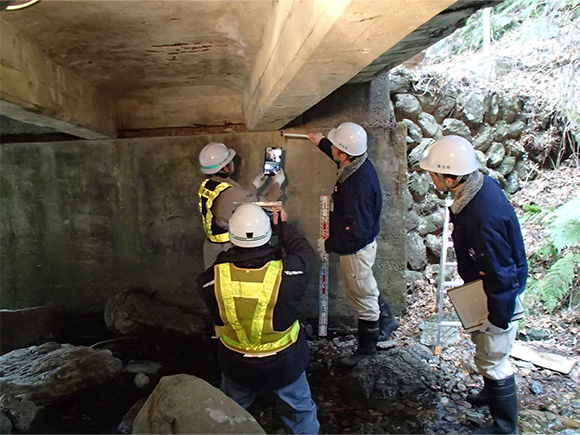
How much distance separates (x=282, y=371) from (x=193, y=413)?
68cm

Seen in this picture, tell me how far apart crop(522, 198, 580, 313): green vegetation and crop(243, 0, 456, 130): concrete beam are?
10.9 ft

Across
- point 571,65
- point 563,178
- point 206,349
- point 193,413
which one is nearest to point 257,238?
point 193,413

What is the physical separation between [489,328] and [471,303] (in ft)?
0.65

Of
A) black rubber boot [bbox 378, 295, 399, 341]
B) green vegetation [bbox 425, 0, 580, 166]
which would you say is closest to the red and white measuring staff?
black rubber boot [bbox 378, 295, 399, 341]

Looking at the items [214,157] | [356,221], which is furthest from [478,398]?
[214,157]

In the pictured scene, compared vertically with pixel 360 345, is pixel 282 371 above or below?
above

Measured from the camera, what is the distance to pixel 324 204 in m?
4.06

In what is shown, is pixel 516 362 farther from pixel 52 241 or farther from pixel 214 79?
pixel 52 241

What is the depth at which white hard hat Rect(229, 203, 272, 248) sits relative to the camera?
2418 millimetres

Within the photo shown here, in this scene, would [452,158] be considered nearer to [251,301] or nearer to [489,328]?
[489,328]

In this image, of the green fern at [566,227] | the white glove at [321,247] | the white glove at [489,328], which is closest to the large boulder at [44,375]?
the white glove at [321,247]

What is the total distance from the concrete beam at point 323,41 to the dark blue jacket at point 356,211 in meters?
0.96

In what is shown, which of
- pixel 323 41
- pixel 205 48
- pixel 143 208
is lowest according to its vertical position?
pixel 143 208

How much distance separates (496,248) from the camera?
243 cm
